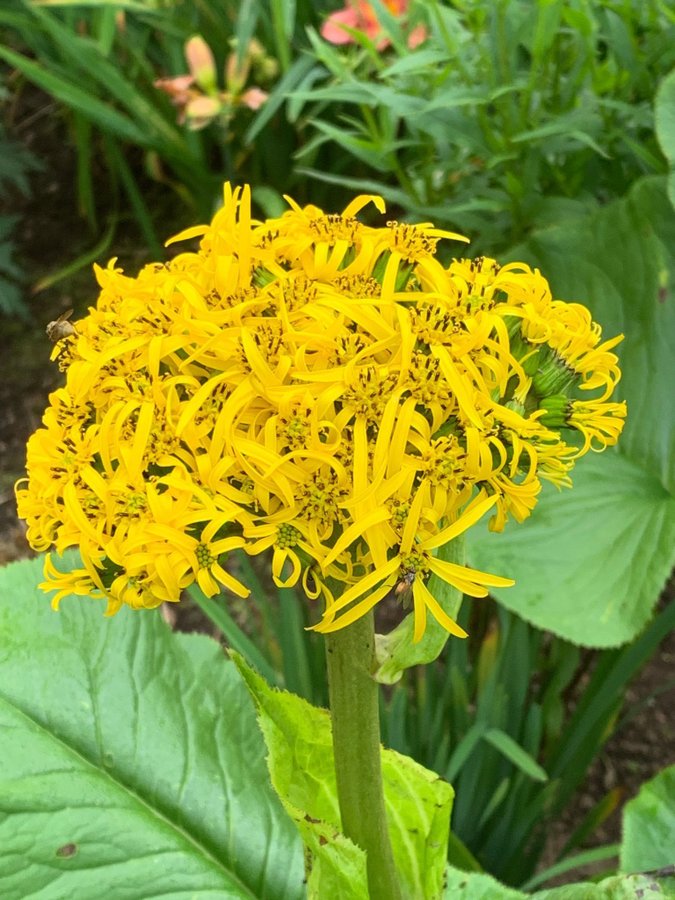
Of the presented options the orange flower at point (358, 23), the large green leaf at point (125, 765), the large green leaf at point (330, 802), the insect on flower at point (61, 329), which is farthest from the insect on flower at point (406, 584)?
the orange flower at point (358, 23)

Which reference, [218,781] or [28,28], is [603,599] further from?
[28,28]

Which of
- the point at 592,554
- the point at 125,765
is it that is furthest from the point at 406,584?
the point at 592,554

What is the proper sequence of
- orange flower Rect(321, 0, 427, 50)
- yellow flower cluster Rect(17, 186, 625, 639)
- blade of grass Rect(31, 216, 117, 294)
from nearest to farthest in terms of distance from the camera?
yellow flower cluster Rect(17, 186, 625, 639)
orange flower Rect(321, 0, 427, 50)
blade of grass Rect(31, 216, 117, 294)

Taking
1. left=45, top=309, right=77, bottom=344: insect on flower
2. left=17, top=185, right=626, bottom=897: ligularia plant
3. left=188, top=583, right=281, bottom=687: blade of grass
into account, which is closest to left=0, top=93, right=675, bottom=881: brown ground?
left=188, top=583, right=281, bottom=687: blade of grass

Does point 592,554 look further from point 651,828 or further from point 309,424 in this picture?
point 309,424

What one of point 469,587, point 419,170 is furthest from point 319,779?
point 419,170

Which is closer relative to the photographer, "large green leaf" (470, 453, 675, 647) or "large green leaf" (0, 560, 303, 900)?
"large green leaf" (0, 560, 303, 900)

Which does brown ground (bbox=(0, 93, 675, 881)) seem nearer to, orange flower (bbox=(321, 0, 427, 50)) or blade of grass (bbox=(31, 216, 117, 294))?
blade of grass (bbox=(31, 216, 117, 294))

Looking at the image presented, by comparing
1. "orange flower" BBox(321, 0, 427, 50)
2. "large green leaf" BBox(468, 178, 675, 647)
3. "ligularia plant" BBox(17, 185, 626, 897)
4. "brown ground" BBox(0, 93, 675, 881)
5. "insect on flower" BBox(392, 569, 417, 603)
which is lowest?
"brown ground" BBox(0, 93, 675, 881)
